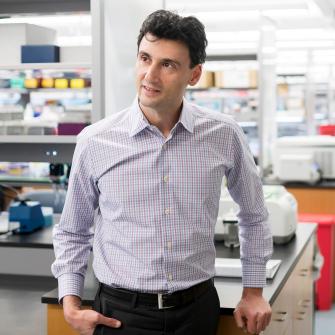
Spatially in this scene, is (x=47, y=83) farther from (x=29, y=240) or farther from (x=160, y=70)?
(x=160, y=70)

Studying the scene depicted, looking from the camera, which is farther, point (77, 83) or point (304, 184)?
point (304, 184)

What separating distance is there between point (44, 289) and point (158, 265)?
211 cm

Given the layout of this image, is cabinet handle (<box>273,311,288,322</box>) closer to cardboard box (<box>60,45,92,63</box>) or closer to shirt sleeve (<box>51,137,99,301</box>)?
shirt sleeve (<box>51,137,99,301</box>)

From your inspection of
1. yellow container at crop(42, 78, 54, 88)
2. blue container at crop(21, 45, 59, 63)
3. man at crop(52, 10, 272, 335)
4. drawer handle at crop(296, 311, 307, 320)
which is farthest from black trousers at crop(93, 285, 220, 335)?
yellow container at crop(42, 78, 54, 88)

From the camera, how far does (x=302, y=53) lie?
42.5 ft

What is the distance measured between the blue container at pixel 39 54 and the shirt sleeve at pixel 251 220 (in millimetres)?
2137

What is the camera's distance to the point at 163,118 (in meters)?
2.09

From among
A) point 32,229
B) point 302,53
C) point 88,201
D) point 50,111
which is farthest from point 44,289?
point 302,53

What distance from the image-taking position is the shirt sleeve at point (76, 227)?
2.13 metres

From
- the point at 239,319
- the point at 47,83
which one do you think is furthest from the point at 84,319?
the point at 47,83

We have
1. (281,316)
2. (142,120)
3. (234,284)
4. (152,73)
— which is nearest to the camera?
(152,73)

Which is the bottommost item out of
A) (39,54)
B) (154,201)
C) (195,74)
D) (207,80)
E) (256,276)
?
(256,276)

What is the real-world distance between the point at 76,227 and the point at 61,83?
7.17ft

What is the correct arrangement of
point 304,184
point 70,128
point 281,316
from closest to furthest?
point 281,316
point 70,128
point 304,184
